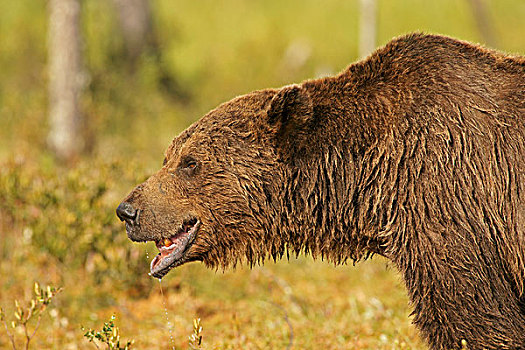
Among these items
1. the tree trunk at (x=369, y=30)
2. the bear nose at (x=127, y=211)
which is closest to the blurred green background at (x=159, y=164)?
the bear nose at (x=127, y=211)

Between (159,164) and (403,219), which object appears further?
(159,164)

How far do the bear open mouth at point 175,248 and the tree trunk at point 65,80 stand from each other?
7732 mm

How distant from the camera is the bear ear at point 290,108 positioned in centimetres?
401

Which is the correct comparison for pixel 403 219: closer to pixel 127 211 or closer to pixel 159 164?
pixel 127 211

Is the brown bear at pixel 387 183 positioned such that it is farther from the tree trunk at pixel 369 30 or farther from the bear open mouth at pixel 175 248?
the tree trunk at pixel 369 30

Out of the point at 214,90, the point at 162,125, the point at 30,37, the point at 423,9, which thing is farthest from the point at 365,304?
the point at 423,9

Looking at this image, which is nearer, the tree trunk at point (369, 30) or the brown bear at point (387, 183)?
the brown bear at point (387, 183)

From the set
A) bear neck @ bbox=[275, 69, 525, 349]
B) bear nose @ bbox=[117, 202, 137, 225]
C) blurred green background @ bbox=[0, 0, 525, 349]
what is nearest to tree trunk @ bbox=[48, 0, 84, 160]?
blurred green background @ bbox=[0, 0, 525, 349]

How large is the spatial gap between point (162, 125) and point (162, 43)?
4.06m

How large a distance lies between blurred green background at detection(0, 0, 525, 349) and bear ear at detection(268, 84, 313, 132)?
153cm

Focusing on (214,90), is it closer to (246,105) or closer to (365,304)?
(365,304)

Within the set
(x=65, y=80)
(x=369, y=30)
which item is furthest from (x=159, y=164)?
(x=369, y=30)

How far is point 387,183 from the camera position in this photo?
3.77 metres

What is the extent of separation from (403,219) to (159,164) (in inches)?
287
